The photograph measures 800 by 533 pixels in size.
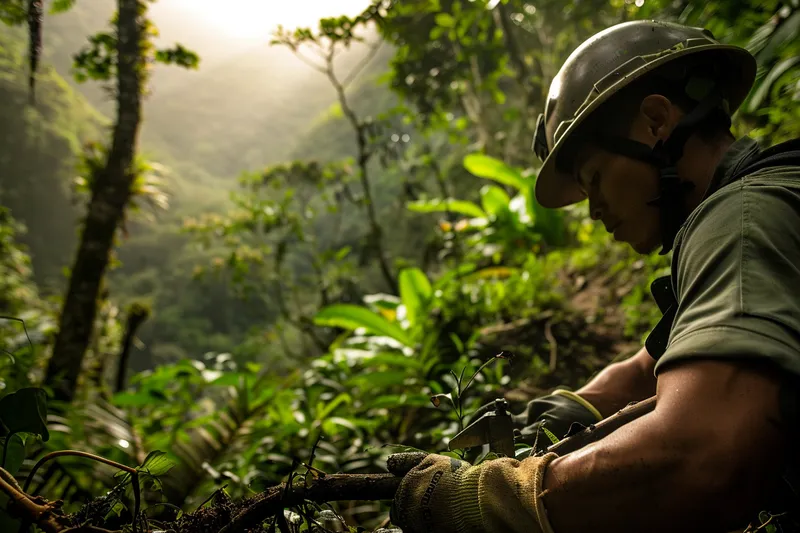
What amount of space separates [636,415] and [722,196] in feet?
1.88

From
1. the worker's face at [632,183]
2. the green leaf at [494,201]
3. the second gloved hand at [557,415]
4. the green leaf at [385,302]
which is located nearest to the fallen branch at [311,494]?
the second gloved hand at [557,415]

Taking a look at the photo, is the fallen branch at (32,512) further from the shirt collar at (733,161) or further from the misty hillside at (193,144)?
the misty hillside at (193,144)

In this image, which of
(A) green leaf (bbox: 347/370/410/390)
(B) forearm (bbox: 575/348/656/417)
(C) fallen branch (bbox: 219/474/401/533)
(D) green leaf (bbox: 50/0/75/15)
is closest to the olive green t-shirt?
(C) fallen branch (bbox: 219/474/401/533)

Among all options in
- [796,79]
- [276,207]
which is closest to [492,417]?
[796,79]

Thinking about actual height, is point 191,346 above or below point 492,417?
above

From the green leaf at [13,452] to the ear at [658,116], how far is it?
1746 millimetres

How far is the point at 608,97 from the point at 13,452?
1.76m

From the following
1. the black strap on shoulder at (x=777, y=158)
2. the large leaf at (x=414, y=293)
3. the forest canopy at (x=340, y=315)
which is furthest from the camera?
the large leaf at (x=414, y=293)

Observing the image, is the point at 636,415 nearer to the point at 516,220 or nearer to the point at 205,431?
the point at 205,431

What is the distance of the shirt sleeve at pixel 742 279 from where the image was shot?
2.55 ft

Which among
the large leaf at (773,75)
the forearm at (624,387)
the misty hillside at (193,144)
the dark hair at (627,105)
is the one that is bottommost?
the forearm at (624,387)

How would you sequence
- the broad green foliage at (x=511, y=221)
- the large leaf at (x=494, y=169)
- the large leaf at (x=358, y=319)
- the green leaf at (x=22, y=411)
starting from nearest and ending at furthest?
1. the green leaf at (x=22, y=411)
2. the large leaf at (x=358, y=319)
3. the broad green foliage at (x=511, y=221)
4. the large leaf at (x=494, y=169)

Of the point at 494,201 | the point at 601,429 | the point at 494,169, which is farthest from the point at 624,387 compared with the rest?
the point at 494,169

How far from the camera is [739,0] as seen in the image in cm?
348
